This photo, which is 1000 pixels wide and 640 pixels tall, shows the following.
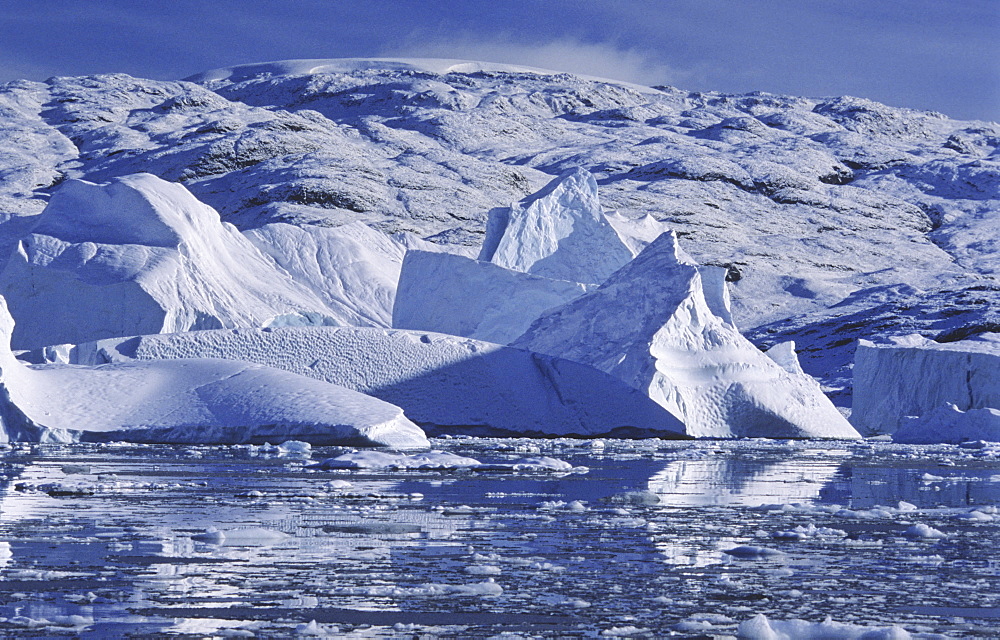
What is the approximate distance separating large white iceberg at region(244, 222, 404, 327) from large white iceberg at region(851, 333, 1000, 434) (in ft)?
33.4

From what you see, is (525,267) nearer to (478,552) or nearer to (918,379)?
(918,379)

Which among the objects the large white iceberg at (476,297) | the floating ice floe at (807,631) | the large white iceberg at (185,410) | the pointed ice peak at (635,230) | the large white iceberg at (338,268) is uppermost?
the pointed ice peak at (635,230)

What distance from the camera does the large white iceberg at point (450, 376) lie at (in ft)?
55.5

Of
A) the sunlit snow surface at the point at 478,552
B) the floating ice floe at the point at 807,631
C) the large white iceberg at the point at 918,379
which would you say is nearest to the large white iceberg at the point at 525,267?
the large white iceberg at the point at 918,379

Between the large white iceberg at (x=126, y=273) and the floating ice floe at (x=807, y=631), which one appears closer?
the floating ice floe at (x=807, y=631)

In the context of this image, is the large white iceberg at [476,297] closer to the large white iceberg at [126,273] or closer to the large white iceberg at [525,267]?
the large white iceberg at [525,267]

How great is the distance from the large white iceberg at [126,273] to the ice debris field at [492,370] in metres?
0.05

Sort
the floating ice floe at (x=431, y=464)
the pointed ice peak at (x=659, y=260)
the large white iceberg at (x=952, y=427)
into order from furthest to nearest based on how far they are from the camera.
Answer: the pointed ice peak at (x=659, y=260) < the large white iceberg at (x=952, y=427) < the floating ice floe at (x=431, y=464)

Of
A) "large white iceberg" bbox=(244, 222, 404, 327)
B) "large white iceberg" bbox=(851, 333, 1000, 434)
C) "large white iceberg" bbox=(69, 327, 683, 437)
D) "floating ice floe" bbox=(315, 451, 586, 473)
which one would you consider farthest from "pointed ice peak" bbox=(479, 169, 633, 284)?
"floating ice floe" bbox=(315, 451, 586, 473)

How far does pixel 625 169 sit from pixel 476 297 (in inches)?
2038

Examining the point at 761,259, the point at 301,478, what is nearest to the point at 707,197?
the point at 761,259

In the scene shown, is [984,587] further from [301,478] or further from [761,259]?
[761,259]

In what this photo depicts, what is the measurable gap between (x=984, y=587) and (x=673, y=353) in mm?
12940

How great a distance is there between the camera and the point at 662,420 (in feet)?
57.1
